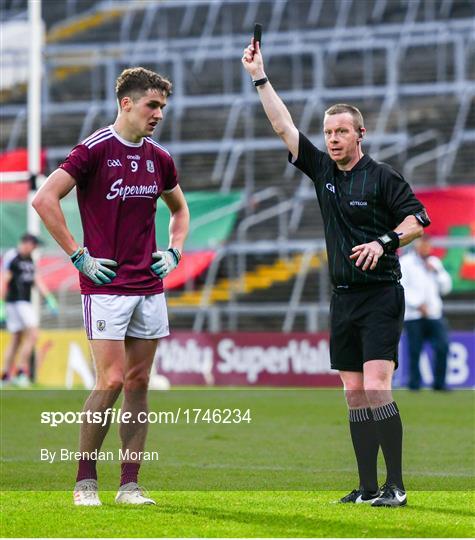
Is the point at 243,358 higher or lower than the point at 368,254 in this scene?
lower

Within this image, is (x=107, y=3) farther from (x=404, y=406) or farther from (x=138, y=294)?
(x=138, y=294)

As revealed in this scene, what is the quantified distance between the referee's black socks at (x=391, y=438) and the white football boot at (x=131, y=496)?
125 centimetres

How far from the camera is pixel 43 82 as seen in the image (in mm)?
29562

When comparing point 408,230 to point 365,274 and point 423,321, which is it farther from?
point 423,321

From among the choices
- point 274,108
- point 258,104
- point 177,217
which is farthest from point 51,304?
point 274,108

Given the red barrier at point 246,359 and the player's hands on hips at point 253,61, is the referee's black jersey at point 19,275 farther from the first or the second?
the player's hands on hips at point 253,61

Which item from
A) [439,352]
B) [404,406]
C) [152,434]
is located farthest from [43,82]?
[152,434]

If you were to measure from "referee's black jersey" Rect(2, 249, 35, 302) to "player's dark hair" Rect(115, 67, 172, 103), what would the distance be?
1245 centimetres

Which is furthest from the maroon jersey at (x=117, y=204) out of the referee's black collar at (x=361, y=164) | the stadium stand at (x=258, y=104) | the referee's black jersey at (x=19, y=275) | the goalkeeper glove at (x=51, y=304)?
the stadium stand at (x=258, y=104)

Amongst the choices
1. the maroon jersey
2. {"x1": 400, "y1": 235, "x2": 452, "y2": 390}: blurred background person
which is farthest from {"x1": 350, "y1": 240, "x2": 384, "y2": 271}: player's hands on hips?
{"x1": 400, "y1": 235, "x2": 452, "y2": 390}: blurred background person

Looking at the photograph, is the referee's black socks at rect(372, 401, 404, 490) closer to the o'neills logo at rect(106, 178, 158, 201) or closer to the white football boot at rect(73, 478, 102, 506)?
the white football boot at rect(73, 478, 102, 506)

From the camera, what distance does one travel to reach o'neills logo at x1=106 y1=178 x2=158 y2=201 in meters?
6.78

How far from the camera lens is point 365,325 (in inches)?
271

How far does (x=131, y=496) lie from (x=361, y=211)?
6.31 feet
